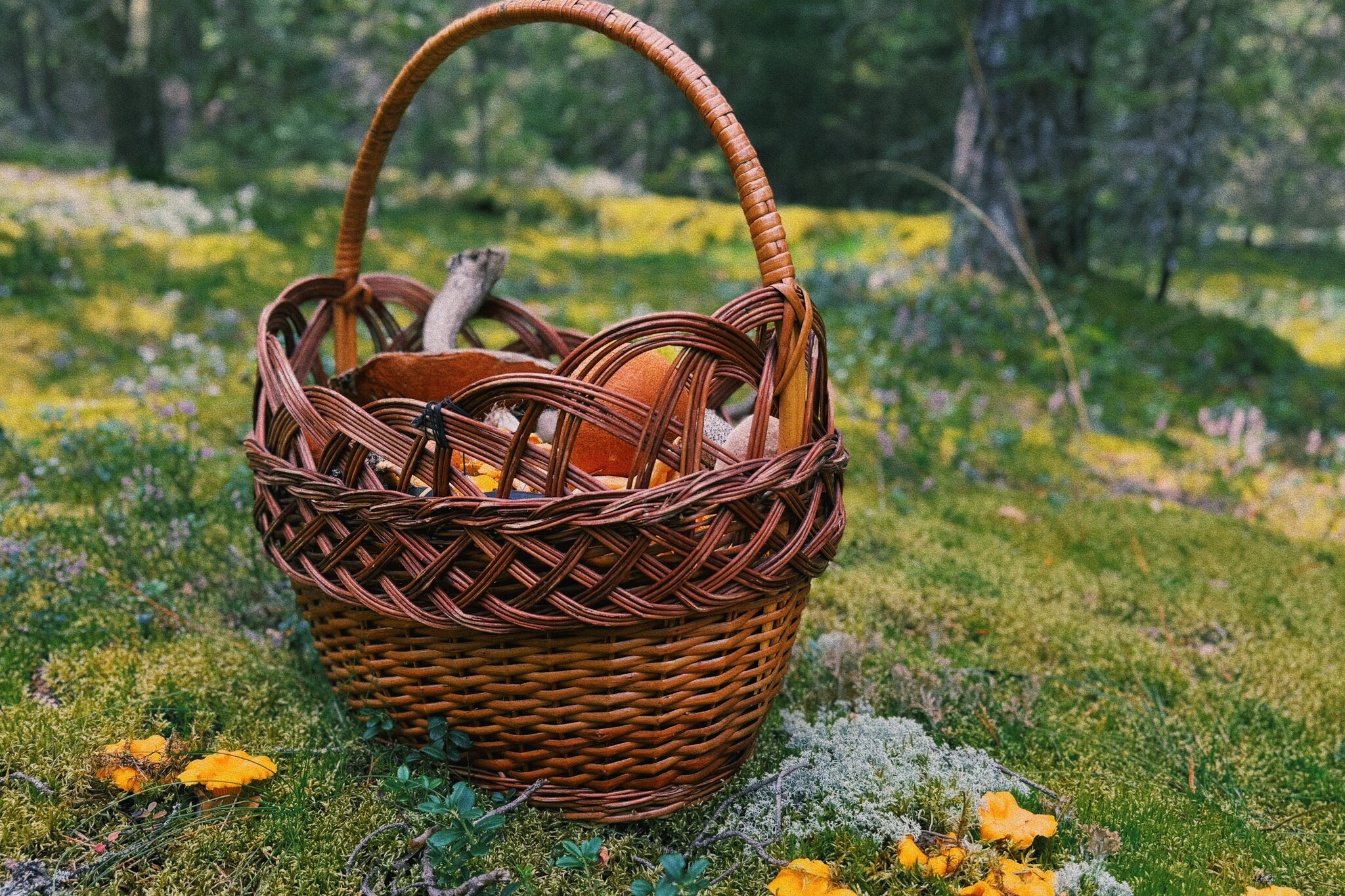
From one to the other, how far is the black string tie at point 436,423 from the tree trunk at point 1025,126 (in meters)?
5.44

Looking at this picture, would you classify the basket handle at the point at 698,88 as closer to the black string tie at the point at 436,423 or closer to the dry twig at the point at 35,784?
the black string tie at the point at 436,423

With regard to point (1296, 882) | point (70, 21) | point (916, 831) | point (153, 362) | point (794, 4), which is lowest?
point (1296, 882)

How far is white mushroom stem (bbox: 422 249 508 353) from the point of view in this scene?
2.36 m

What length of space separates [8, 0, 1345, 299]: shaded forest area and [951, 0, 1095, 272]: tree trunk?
0.02 metres

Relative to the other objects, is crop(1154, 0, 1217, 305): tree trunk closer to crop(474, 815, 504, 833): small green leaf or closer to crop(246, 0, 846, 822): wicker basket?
crop(246, 0, 846, 822): wicker basket

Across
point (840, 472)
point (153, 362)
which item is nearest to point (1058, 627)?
point (840, 472)

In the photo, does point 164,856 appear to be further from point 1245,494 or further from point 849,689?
point 1245,494

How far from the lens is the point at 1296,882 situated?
1.62 meters

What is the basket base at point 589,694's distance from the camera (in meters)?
1.54

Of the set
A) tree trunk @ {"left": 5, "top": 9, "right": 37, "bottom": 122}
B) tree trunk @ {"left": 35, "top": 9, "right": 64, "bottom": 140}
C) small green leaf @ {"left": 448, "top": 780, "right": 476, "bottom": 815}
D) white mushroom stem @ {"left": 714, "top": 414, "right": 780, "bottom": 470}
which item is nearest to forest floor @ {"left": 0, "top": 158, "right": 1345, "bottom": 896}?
small green leaf @ {"left": 448, "top": 780, "right": 476, "bottom": 815}

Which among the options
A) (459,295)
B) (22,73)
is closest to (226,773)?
(459,295)

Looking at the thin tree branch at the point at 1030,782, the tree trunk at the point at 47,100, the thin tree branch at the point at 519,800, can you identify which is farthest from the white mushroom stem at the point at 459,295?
the tree trunk at the point at 47,100

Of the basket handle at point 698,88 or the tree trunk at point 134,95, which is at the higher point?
the tree trunk at point 134,95

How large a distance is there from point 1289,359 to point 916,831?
625 cm
